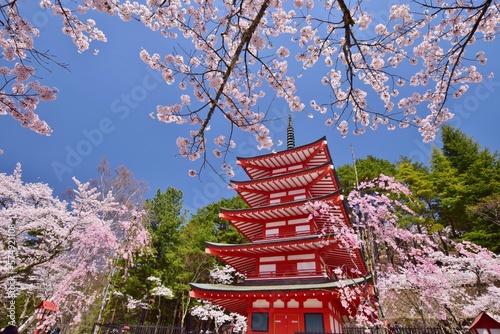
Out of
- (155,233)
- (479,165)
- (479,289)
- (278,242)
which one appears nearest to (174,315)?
(155,233)

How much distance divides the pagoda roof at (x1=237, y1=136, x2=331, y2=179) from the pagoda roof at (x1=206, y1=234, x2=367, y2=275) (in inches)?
194

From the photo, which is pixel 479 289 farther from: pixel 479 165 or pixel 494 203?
pixel 479 165

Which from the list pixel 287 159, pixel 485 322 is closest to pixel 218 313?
pixel 287 159

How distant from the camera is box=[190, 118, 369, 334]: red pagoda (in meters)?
9.34

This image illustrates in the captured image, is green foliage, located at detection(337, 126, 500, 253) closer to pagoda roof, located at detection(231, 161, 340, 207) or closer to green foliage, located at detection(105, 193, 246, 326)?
pagoda roof, located at detection(231, 161, 340, 207)

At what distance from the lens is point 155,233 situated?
875 inches

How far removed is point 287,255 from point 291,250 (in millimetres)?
378

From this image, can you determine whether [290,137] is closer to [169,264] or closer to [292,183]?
[292,183]

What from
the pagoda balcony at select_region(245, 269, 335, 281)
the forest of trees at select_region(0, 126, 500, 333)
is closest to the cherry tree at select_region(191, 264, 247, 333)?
the forest of trees at select_region(0, 126, 500, 333)

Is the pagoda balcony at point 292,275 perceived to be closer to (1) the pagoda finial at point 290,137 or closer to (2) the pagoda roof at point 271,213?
(2) the pagoda roof at point 271,213

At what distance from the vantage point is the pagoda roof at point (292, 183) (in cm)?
1246

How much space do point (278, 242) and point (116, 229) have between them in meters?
9.61

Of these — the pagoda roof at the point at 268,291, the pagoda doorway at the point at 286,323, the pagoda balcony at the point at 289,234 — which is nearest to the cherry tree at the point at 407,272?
the pagoda roof at the point at 268,291

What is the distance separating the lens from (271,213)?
493 inches
